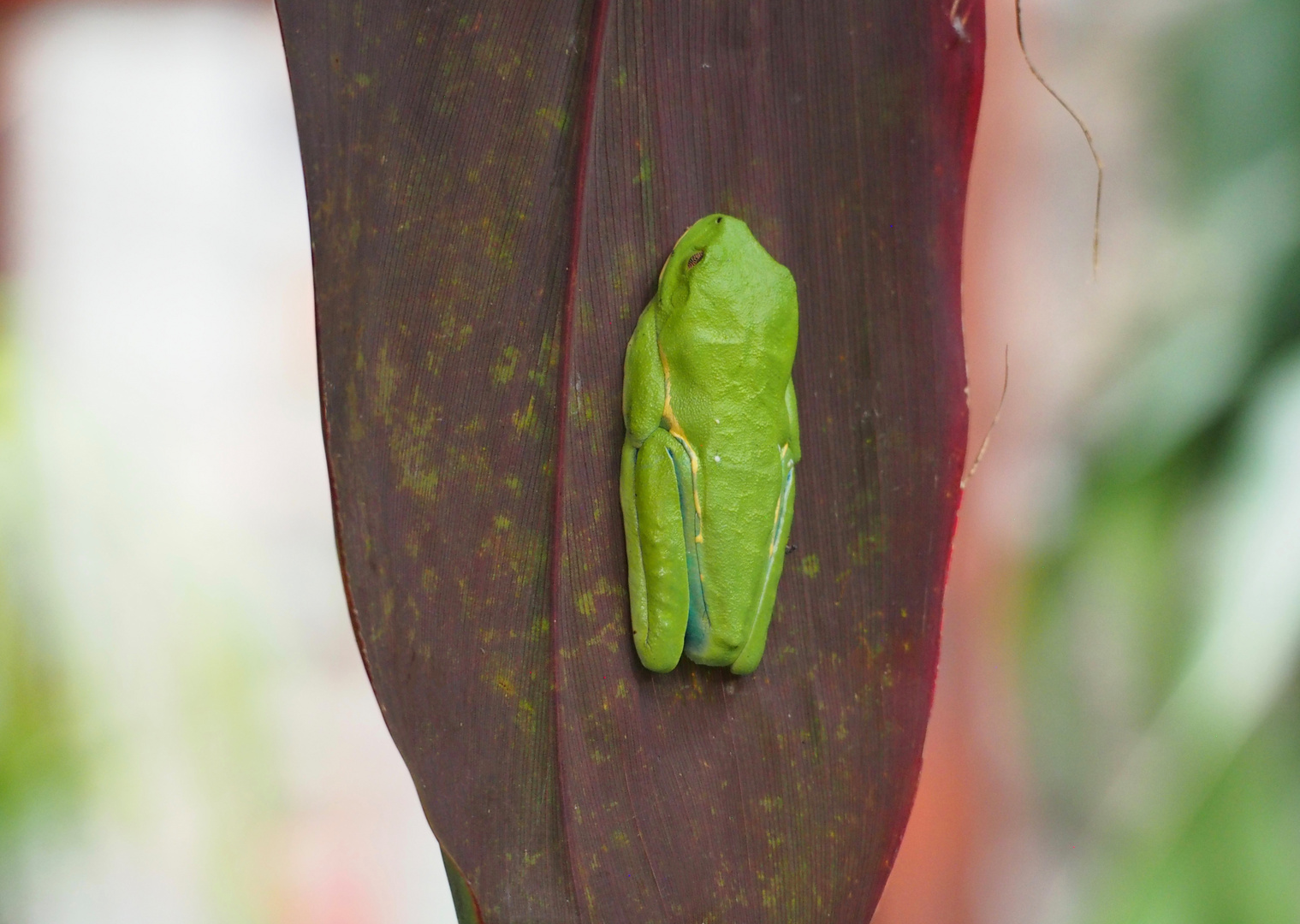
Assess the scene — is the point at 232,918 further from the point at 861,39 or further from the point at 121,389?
the point at 861,39

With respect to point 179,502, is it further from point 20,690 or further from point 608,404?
point 608,404

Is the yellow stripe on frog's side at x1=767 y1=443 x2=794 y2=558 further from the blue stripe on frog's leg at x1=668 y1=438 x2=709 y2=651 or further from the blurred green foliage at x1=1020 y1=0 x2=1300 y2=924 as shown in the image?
the blurred green foliage at x1=1020 y1=0 x2=1300 y2=924

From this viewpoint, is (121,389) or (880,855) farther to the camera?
(121,389)

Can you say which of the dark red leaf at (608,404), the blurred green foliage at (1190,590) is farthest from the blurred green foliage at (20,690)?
the blurred green foliage at (1190,590)

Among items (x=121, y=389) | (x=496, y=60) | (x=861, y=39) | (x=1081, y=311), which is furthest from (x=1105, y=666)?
(x=121, y=389)

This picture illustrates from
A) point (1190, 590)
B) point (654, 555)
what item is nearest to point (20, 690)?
point (654, 555)

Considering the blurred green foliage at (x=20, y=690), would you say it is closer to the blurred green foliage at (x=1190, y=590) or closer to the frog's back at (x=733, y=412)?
the frog's back at (x=733, y=412)
